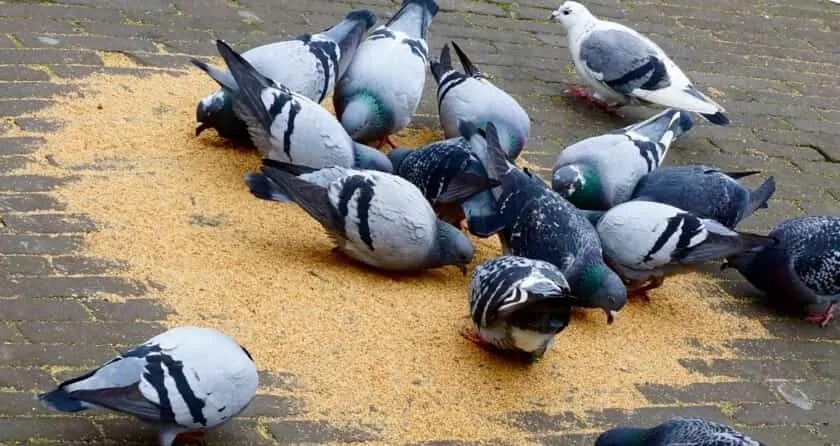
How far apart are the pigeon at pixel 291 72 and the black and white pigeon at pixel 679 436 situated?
2447 millimetres

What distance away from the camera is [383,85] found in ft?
20.2

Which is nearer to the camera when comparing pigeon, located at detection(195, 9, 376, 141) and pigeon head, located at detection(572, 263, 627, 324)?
pigeon head, located at detection(572, 263, 627, 324)

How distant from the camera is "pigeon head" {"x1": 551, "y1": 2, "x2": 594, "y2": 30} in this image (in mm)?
7531

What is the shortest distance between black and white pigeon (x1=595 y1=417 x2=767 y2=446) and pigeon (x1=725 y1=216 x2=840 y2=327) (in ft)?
5.22

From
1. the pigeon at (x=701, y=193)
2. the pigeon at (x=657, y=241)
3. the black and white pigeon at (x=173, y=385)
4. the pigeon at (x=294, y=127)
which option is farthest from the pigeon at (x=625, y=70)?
the black and white pigeon at (x=173, y=385)

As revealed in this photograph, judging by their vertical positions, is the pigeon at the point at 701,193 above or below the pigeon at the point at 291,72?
below

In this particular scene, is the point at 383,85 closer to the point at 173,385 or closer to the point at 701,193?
the point at 701,193

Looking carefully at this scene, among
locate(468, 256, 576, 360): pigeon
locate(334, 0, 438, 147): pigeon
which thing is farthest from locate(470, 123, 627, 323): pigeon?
locate(334, 0, 438, 147): pigeon

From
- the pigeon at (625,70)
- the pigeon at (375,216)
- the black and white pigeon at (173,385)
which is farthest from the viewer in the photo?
the pigeon at (625,70)

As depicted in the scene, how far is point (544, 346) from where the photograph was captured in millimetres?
4797

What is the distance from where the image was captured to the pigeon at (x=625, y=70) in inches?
279

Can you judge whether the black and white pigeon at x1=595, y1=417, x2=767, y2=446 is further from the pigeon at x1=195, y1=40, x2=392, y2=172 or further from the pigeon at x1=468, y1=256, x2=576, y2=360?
the pigeon at x1=195, y1=40, x2=392, y2=172

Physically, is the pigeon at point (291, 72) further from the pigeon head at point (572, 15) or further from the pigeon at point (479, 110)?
the pigeon head at point (572, 15)

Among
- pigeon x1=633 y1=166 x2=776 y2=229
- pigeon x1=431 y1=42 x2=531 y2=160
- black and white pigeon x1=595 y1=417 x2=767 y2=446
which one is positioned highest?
pigeon x1=431 y1=42 x2=531 y2=160
